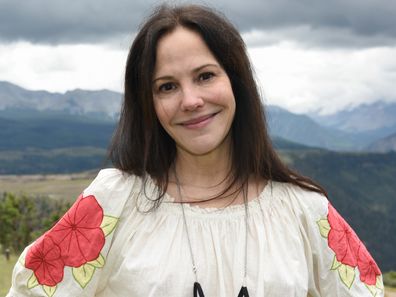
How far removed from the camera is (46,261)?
3.13m

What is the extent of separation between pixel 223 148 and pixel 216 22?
2.18ft

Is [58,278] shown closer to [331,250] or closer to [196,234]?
[196,234]

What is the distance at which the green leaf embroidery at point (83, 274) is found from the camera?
3071mm

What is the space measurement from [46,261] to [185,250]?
71cm

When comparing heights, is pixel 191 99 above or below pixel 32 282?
above

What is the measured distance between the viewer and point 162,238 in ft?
10.1

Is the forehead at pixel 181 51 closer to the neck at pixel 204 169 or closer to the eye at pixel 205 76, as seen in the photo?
the eye at pixel 205 76

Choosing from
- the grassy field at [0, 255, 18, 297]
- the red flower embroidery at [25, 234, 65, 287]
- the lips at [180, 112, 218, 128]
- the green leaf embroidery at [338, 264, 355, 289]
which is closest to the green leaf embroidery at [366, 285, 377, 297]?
the green leaf embroidery at [338, 264, 355, 289]

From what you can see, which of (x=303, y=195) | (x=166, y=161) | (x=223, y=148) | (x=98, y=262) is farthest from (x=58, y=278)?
(x=303, y=195)

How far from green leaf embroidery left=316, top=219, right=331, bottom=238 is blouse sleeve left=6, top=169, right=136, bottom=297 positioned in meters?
1.01

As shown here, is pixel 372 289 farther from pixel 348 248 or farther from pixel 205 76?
pixel 205 76

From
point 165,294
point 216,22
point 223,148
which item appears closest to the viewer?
point 165,294

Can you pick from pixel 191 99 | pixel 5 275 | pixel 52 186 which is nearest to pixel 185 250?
pixel 191 99

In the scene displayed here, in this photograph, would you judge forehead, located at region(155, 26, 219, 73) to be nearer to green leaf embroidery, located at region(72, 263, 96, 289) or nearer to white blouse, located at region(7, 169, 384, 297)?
white blouse, located at region(7, 169, 384, 297)
